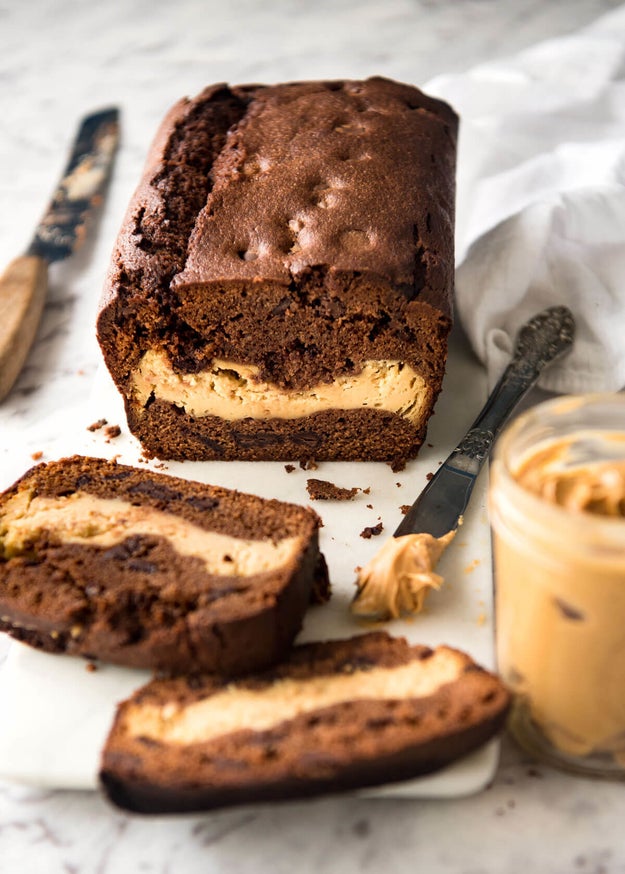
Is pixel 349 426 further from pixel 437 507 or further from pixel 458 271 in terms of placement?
pixel 458 271

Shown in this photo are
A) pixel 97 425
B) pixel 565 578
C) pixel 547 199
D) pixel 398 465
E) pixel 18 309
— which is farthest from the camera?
pixel 18 309

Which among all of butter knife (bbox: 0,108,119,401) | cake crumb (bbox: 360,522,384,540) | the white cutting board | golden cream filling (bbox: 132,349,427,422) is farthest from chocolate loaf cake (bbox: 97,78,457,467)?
butter knife (bbox: 0,108,119,401)

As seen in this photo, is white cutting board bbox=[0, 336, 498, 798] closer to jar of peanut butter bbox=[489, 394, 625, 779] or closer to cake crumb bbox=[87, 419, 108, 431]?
cake crumb bbox=[87, 419, 108, 431]

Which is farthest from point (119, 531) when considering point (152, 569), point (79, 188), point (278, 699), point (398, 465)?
point (79, 188)

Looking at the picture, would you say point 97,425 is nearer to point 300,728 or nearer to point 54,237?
point 54,237

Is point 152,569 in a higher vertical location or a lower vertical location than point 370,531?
higher
